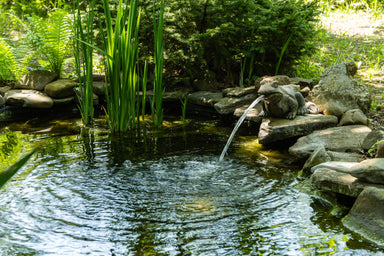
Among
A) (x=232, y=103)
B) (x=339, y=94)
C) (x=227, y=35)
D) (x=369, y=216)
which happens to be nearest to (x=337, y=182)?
(x=369, y=216)

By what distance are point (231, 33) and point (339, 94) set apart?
275 cm

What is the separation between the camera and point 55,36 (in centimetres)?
727

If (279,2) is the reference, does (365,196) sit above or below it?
below

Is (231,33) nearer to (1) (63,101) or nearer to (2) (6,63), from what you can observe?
(1) (63,101)

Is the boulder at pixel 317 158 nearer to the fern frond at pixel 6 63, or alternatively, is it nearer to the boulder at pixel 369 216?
the boulder at pixel 369 216

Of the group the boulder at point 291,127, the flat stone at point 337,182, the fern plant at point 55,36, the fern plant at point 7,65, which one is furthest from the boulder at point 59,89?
the flat stone at point 337,182

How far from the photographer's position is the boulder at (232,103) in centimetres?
632

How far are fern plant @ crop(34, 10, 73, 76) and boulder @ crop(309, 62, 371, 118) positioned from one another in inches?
189

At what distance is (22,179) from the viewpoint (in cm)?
384

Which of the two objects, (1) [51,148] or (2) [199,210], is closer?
(2) [199,210]

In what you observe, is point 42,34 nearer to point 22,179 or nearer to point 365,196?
point 22,179

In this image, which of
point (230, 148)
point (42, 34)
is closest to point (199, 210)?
point (230, 148)

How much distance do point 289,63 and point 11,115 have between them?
5425 mm

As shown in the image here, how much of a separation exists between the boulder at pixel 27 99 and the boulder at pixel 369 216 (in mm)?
5689
